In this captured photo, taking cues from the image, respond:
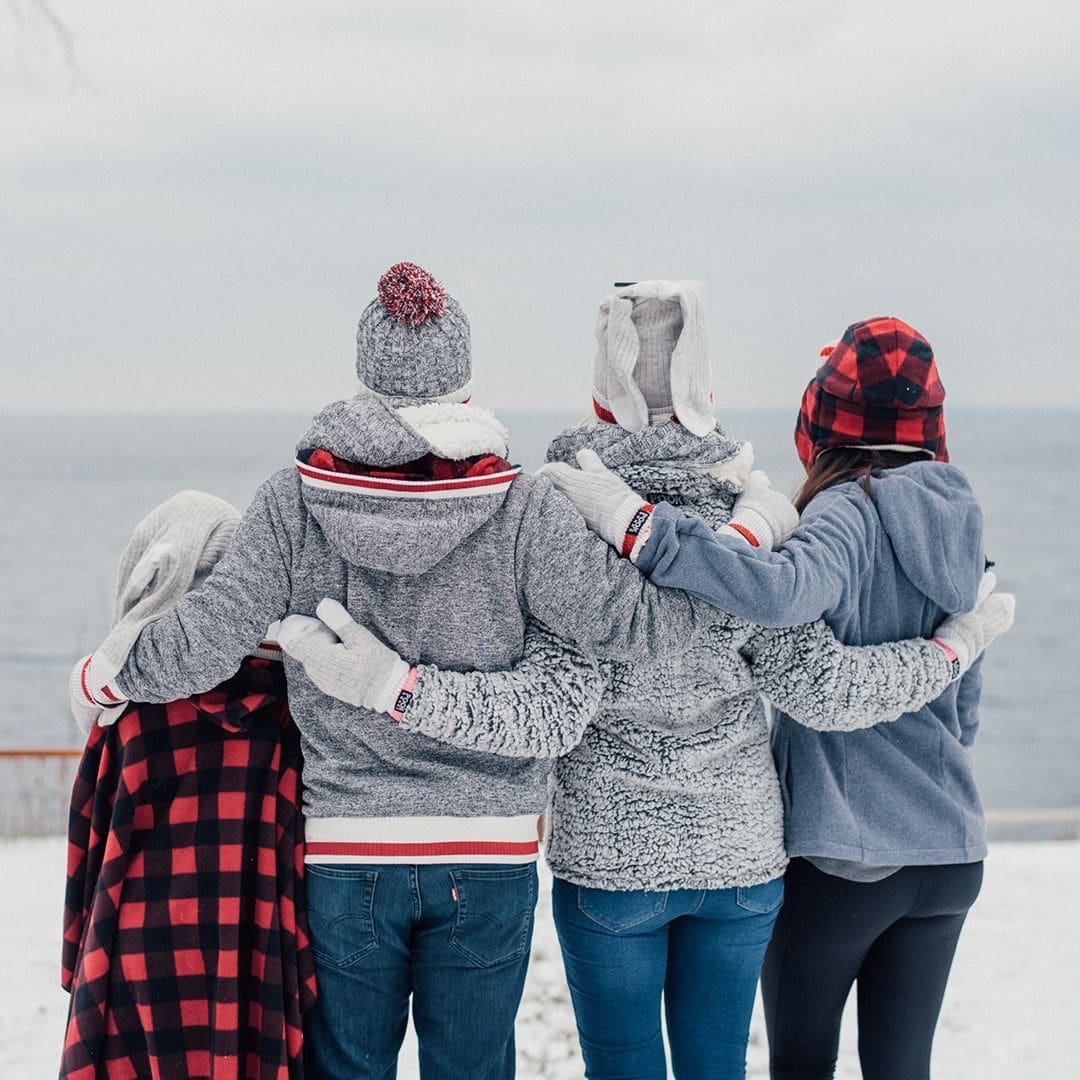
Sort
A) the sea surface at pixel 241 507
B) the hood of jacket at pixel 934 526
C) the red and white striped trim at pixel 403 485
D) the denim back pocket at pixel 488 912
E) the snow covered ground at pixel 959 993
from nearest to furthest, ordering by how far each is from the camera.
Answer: the red and white striped trim at pixel 403 485 → the denim back pocket at pixel 488 912 → the hood of jacket at pixel 934 526 → the snow covered ground at pixel 959 993 → the sea surface at pixel 241 507

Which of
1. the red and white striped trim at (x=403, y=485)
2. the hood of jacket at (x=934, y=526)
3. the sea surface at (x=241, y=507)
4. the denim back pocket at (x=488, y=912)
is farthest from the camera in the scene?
the sea surface at (x=241, y=507)

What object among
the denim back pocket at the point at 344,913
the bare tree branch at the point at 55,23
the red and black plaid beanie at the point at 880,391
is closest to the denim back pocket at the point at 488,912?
the denim back pocket at the point at 344,913

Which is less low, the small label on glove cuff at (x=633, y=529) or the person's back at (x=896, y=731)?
the small label on glove cuff at (x=633, y=529)

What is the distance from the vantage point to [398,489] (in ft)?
4.45

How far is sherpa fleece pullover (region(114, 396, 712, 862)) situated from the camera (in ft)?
4.49

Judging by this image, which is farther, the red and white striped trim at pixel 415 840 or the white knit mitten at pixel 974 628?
the white knit mitten at pixel 974 628

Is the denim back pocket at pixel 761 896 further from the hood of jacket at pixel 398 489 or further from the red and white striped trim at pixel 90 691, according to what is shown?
the red and white striped trim at pixel 90 691

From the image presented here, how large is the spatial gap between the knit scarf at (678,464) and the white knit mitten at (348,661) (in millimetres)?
392

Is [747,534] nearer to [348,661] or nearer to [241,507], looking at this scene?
[348,661]

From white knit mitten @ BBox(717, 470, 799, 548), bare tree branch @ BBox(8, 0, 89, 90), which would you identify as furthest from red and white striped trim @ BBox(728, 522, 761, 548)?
bare tree branch @ BBox(8, 0, 89, 90)

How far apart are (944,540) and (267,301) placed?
161 feet

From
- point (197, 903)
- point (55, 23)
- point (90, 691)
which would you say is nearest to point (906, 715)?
point (197, 903)

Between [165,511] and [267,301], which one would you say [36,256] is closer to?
[267,301]

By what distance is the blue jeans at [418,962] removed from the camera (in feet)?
4.75
